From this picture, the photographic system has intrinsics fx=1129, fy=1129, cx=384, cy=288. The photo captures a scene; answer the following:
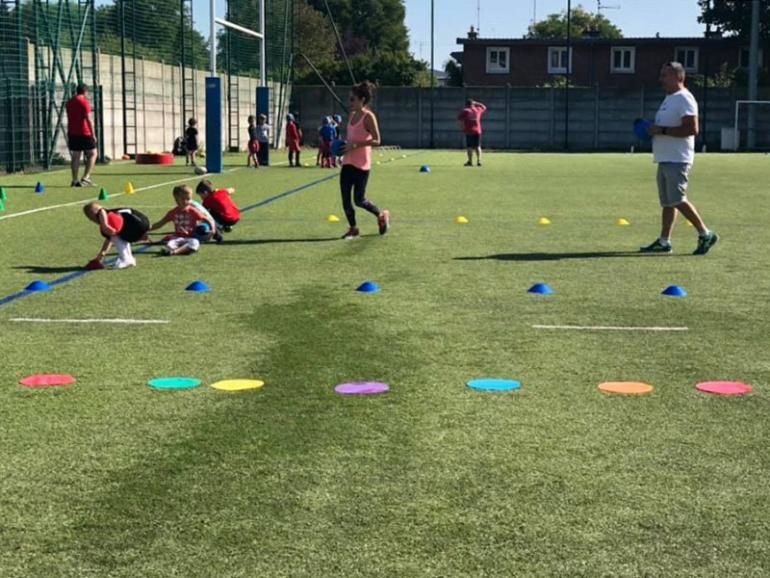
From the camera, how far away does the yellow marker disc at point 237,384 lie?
5.70 metres

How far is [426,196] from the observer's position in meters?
20.2

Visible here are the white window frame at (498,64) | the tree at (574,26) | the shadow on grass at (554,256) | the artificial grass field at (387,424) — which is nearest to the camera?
the artificial grass field at (387,424)

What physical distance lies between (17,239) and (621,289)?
7.05 meters

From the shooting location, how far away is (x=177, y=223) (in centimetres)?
1203

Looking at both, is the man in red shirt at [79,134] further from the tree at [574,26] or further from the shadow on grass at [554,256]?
the tree at [574,26]

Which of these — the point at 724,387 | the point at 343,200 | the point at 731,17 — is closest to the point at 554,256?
the point at 343,200

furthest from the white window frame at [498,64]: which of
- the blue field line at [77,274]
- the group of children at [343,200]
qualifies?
the group of children at [343,200]

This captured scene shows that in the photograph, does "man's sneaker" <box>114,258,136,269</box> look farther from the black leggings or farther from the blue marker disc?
the blue marker disc

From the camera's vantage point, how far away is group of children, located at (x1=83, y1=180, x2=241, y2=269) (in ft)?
33.0

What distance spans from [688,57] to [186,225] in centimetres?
6759

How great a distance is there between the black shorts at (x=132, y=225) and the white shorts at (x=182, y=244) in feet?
3.60

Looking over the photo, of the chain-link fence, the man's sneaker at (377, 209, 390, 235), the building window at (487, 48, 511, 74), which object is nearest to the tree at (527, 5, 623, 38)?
the building window at (487, 48, 511, 74)

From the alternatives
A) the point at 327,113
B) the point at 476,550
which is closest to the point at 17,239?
the point at 476,550

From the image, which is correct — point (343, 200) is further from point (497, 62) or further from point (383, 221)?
point (497, 62)
